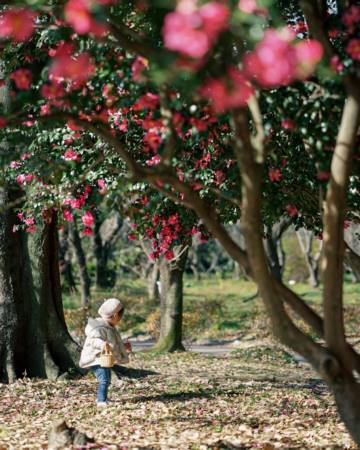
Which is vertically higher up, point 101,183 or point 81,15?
point 81,15

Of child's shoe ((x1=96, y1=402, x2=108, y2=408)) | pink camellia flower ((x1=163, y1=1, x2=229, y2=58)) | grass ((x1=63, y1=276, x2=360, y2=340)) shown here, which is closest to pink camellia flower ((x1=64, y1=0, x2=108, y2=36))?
pink camellia flower ((x1=163, y1=1, x2=229, y2=58))

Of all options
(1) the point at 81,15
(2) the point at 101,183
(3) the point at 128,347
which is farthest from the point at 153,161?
(1) the point at 81,15

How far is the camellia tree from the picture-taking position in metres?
4.05

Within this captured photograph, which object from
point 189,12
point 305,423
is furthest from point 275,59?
point 305,423

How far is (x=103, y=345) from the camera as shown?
9062 millimetres

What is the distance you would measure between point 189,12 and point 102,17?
2.50ft

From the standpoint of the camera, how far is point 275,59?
3.79 m

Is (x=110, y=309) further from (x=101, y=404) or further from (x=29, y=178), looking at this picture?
(x=29, y=178)

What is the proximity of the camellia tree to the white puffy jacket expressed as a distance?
2856 mm

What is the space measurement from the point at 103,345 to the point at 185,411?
4.06 ft

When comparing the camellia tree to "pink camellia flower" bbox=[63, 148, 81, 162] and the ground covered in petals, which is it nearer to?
the ground covered in petals

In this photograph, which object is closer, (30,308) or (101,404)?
(101,404)

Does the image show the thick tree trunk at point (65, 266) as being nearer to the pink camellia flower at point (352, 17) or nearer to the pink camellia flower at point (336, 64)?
the pink camellia flower at point (352, 17)

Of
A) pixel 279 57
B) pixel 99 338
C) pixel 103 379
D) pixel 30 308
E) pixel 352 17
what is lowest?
pixel 103 379
